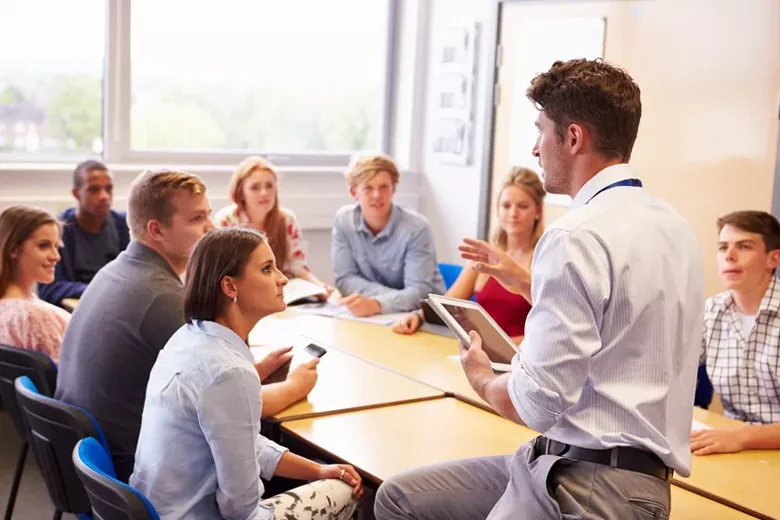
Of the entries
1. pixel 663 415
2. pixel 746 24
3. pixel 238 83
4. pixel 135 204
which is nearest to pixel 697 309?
pixel 663 415

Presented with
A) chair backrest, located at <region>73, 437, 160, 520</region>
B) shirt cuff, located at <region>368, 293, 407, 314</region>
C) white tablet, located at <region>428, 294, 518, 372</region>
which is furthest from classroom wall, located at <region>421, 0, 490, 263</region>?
chair backrest, located at <region>73, 437, 160, 520</region>

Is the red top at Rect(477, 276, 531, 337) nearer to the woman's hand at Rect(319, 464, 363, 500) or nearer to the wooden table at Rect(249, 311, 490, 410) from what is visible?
the wooden table at Rect(249, 311, 490, 410)

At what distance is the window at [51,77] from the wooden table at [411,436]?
3.15 metres

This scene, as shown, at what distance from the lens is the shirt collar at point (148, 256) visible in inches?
98.8

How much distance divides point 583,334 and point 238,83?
4.33 metres

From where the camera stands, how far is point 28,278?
10.4ft

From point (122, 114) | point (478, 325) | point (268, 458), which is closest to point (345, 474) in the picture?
point (268, 458)

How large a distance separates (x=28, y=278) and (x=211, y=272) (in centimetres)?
140

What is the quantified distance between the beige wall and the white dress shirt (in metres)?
2.45

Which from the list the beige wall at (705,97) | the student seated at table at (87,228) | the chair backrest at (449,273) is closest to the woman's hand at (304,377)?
the chair backrest at (449,273)

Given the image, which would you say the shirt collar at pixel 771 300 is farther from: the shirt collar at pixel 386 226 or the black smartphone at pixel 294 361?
the shirt collar at pixel 386 226

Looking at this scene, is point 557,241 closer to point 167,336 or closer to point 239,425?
point 239,425

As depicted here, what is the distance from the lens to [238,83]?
5.63 m

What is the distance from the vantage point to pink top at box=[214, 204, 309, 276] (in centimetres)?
428
